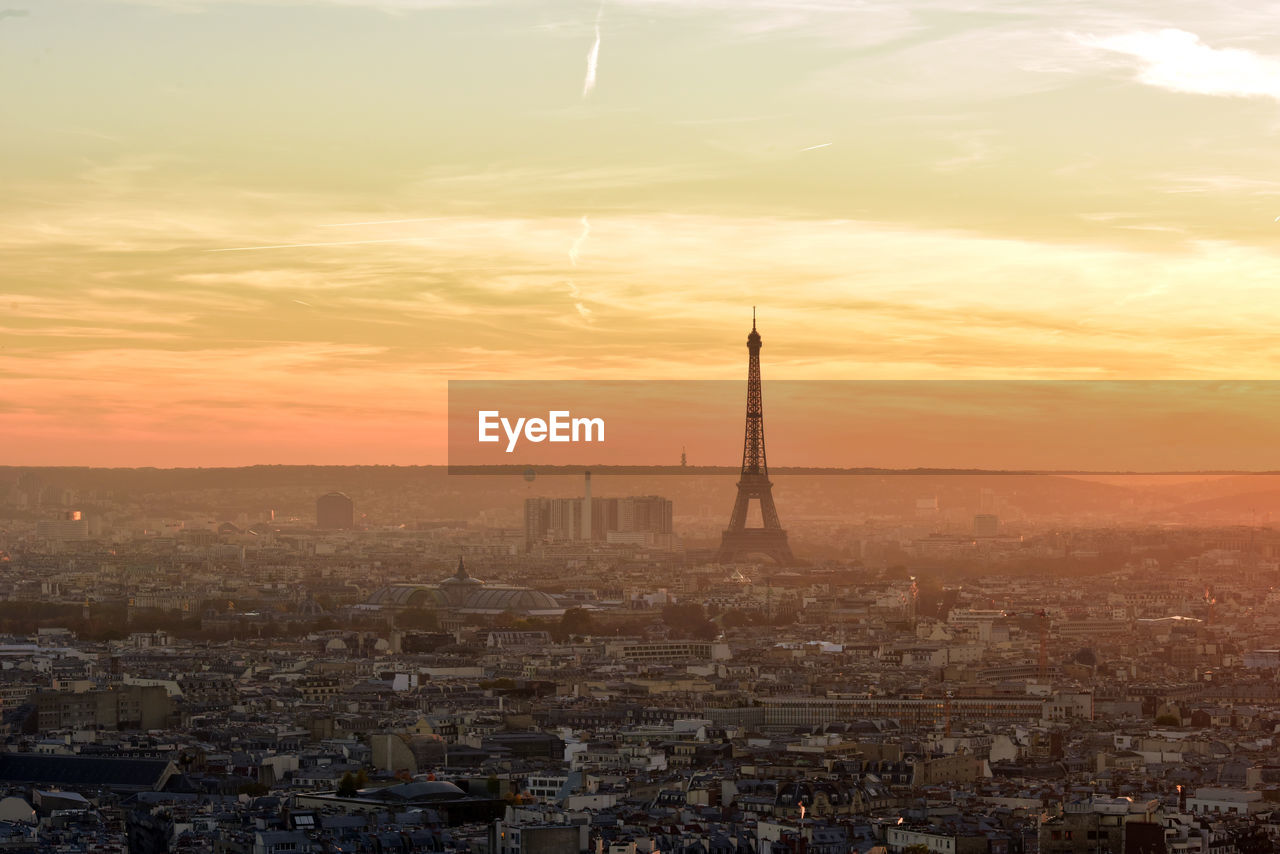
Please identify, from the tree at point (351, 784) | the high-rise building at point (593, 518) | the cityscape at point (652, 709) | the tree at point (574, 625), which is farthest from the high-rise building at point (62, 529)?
the tree at point (351, 784)

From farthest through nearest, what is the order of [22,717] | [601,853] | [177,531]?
[177,531] → [22,717] → [601,853]

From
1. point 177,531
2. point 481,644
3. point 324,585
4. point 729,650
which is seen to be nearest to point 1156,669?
point 729,650

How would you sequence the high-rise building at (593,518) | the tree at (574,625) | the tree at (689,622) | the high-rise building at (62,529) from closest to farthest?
the tree at (689,622)
the tree at (574,625)
the high-rise building at (62,529)
the high-rise building at (593,518)

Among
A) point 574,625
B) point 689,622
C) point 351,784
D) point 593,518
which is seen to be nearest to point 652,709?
point 351,784

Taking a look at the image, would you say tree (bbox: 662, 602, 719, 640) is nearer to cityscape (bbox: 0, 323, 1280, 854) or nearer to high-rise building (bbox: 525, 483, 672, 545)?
cityscape (bbox: 0, 323, 1280, 854)

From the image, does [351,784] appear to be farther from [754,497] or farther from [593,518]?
[593,518]

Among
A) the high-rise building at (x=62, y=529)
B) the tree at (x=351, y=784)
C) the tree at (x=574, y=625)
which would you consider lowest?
the tree at (x=351, y=784)

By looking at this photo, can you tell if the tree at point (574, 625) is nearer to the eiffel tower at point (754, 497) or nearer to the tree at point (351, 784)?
the eiffel tower at point (754, 497)

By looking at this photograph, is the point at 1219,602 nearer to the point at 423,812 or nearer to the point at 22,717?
the point at 22,717

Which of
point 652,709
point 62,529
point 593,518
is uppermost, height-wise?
point 593,518
